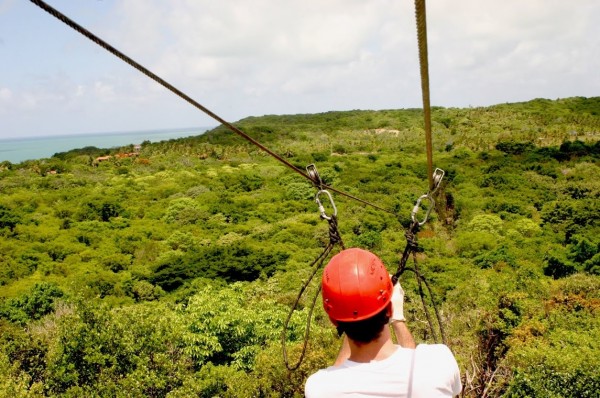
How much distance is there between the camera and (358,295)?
6.79ft

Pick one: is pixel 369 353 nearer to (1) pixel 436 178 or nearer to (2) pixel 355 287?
(2) pixel 355 287

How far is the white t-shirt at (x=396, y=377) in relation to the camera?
6.00 ft

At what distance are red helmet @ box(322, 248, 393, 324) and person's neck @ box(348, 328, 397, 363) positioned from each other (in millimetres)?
114

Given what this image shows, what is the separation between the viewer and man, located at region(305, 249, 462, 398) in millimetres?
1838

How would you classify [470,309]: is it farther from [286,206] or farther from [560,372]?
[286,206]

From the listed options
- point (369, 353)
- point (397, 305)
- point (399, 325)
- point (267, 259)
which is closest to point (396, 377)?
point (369, 353)

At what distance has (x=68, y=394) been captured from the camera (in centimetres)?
1184

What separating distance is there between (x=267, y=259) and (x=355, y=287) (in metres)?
29.0

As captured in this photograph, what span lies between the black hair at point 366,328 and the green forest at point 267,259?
1.50 m

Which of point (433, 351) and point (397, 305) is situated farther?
point (397, 305)

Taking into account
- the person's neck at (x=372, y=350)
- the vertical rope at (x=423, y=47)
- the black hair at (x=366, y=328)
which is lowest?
the person's neck at (x=372, y=350)

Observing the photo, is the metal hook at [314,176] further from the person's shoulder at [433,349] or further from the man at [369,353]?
the person's shoulder at [433,349]

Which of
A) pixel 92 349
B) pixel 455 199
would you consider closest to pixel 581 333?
pixel 92 349

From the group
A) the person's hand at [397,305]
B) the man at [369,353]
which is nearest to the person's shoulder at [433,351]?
the man at [369,353]
